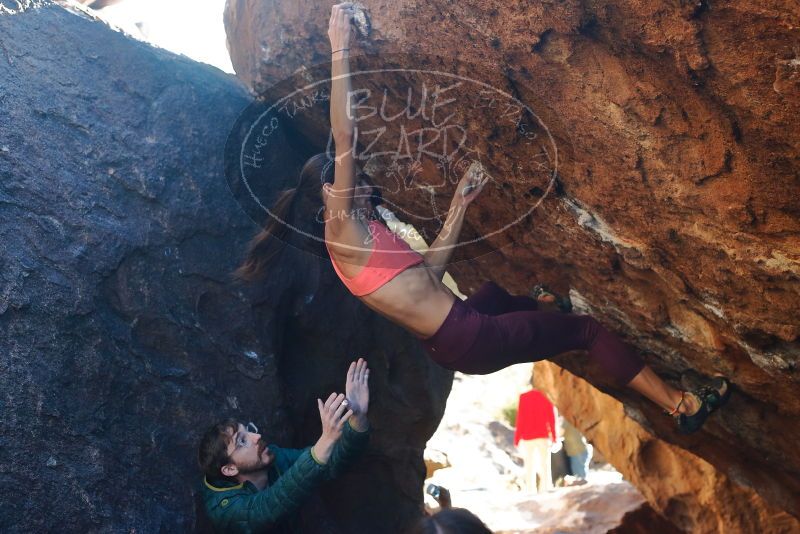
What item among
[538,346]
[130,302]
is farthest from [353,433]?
[130,302]

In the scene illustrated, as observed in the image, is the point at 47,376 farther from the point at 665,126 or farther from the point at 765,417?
the point at 765,417

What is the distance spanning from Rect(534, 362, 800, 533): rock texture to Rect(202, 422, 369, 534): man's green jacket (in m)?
3.26

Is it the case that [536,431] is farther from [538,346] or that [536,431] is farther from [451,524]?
[451,524]

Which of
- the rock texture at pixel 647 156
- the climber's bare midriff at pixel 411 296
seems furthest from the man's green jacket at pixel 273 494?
the rock texture at pixel 647 156

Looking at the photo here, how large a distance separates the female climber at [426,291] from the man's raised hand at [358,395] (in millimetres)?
286

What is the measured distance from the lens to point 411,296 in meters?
3.04

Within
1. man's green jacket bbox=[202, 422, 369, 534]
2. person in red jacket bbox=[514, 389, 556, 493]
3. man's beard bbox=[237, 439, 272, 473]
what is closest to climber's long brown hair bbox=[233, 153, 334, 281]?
man's beard bbox=[237, 439, 272, 473]

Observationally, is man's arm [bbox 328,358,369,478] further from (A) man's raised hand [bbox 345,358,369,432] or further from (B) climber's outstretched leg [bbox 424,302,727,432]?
(B) climber's outstretched leg [bbox 424,302,727,432]

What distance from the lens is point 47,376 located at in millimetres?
2797

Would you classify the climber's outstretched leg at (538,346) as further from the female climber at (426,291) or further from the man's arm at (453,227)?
the man's arm at (453,227)

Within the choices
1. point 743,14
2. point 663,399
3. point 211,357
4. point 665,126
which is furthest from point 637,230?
point 211,357

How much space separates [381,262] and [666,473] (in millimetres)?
4838

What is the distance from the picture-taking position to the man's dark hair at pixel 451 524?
6.87 feet

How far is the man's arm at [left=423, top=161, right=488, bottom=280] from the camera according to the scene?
3391 millimetres
